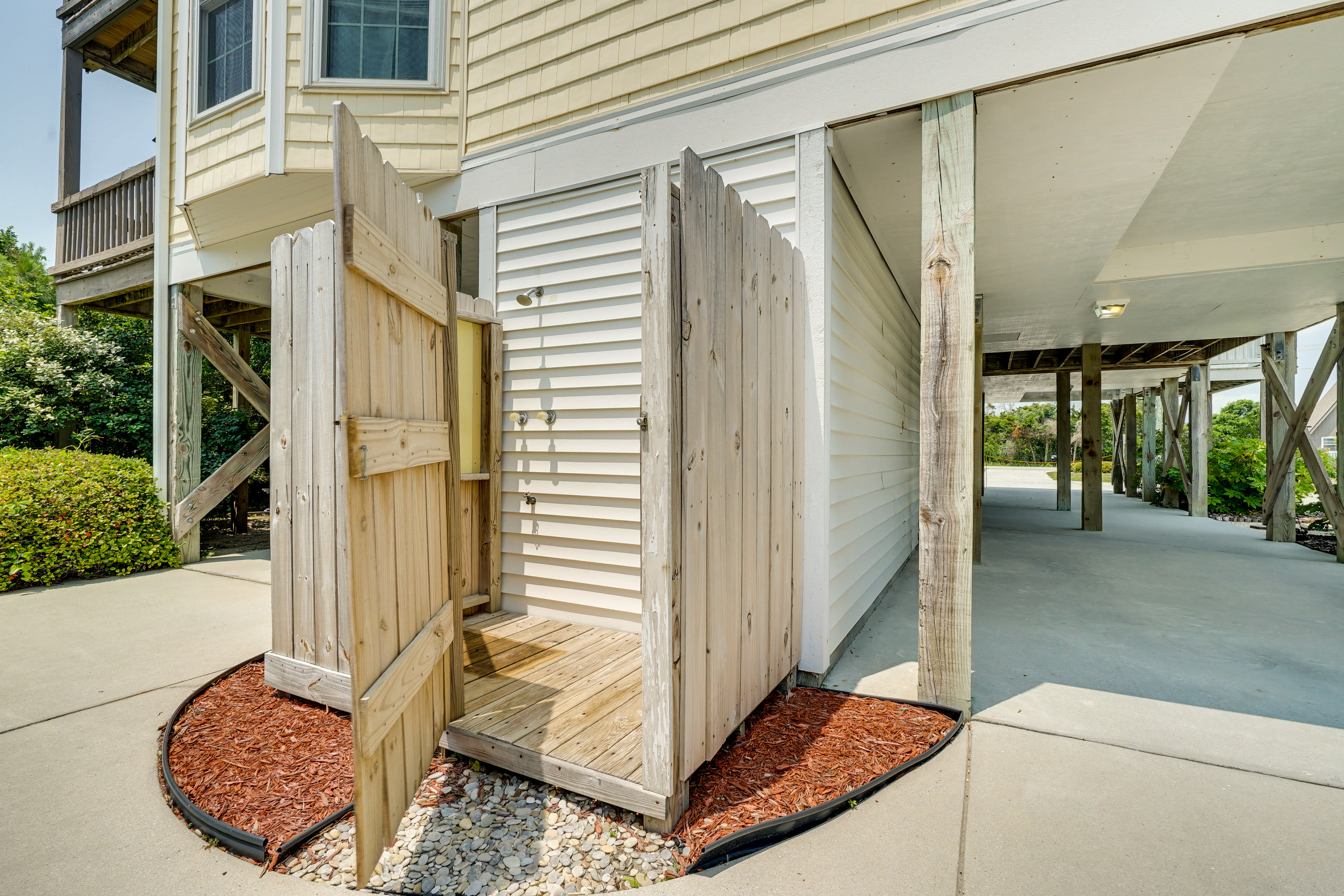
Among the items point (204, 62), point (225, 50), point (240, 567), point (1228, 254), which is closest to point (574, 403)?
point (240, 567)

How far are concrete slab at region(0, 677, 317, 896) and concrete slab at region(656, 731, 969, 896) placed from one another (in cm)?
107

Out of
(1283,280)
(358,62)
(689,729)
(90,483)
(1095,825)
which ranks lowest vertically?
(1095,825)

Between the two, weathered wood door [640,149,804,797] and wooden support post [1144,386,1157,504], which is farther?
wooden support post [1144,386,1157,504]

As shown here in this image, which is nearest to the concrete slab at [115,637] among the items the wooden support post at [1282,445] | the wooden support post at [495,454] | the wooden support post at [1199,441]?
the wooden support post at [495,454]

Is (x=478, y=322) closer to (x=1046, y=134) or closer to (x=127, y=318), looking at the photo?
(x=1046, y=134)

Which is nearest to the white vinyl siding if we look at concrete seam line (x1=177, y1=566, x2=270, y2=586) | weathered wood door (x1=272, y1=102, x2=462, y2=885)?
weathered wood door (x1=272, y1=102, x2=462, y2=885)

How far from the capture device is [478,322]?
3547mm

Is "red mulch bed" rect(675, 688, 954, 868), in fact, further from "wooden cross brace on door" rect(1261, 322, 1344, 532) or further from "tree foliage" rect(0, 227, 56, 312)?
"tree foliage" rect(0, 227, 56, 312)

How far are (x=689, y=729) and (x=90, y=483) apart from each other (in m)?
5.69

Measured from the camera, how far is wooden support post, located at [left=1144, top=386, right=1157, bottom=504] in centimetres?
1212

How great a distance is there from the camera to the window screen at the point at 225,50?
15.0 feet

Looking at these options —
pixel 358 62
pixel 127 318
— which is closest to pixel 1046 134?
pixel 358 62

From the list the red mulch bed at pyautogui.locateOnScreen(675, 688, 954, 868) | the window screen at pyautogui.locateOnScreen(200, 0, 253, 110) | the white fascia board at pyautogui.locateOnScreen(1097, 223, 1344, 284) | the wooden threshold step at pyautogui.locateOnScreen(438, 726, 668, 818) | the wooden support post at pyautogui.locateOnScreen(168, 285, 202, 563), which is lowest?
the red mulch bed at pyautogui.locateOnScreen(675, 688, 954, 868)

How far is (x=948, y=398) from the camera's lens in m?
2.38
